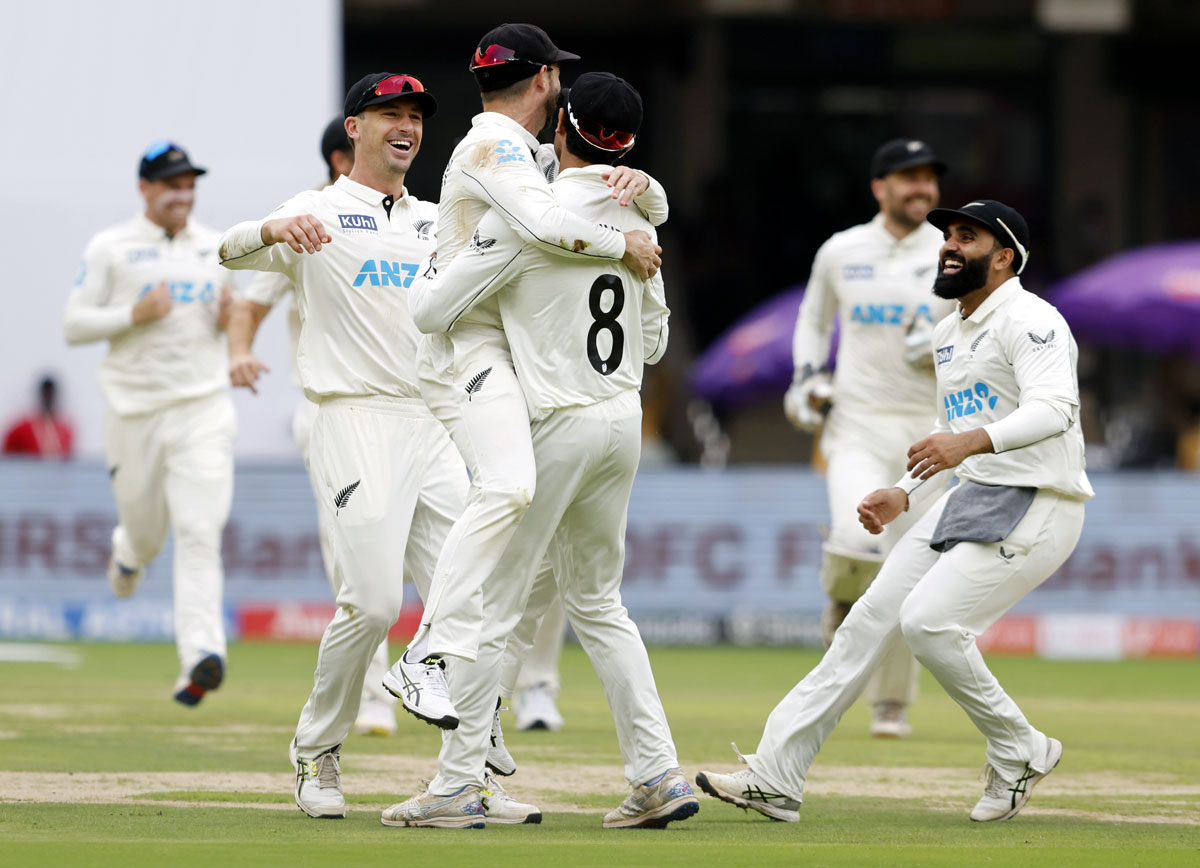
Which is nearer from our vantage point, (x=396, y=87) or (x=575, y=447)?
(x=575, y=447)

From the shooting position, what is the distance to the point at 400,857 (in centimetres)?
566

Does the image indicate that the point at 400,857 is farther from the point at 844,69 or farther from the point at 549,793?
the point at 844,69

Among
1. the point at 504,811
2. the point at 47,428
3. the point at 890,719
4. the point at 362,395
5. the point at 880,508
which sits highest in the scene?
the point at 362,395

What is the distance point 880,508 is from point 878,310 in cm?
346

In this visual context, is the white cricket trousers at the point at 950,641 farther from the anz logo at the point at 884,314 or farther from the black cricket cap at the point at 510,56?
the anz logo at the point at 884,314

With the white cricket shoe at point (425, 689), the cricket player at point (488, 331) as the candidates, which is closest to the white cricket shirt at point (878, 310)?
the cricket player at point (488, 331)

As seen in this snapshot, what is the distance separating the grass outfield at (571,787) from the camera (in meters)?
5.87

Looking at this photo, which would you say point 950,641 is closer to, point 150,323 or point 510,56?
point 510,56

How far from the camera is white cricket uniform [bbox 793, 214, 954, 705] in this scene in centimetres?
990

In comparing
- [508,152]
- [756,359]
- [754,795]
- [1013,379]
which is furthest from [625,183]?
[756,359]

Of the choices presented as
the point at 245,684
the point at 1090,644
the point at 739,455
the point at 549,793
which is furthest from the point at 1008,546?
the point at 739,455

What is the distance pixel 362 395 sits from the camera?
7.04 meters

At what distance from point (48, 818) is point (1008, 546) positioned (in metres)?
3.39

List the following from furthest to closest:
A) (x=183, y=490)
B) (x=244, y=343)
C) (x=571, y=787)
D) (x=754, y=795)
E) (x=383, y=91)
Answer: (x=183, y=490) → (x=244, y=343) → (x=571, y=787) → (x=383, y=91) → (x=754, y=795)
